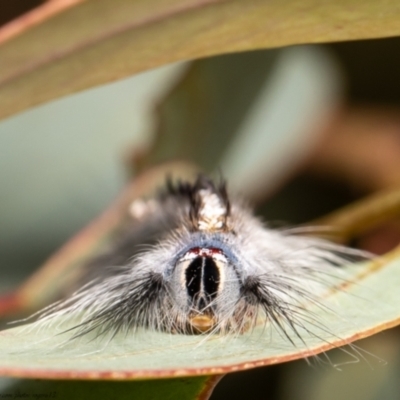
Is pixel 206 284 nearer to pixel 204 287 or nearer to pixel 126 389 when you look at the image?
pixel 204 287

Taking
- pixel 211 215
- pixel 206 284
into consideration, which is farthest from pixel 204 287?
pixel 211 215

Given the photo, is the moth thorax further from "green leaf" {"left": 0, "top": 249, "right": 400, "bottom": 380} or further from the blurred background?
the blurred background

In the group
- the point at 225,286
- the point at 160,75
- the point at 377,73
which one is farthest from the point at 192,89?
the point at 225,286

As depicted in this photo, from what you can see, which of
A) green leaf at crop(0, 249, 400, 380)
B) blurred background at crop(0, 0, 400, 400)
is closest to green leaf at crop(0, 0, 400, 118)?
green leaf at crop(0, 249, 400, 380)

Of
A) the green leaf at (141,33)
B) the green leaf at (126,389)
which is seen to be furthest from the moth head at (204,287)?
the green leaf at (141,33)

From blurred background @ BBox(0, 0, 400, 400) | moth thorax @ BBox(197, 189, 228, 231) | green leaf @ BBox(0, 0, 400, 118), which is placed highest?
blurred background @ BBox(0, 0, 400, 400)

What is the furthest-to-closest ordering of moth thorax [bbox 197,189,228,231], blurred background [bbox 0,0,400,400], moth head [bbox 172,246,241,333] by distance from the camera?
blurred background [bbox 0,0,400,400] → moth thorax [bbox 197,189,228,231] → moth head [bbox 172,246,241,333]
